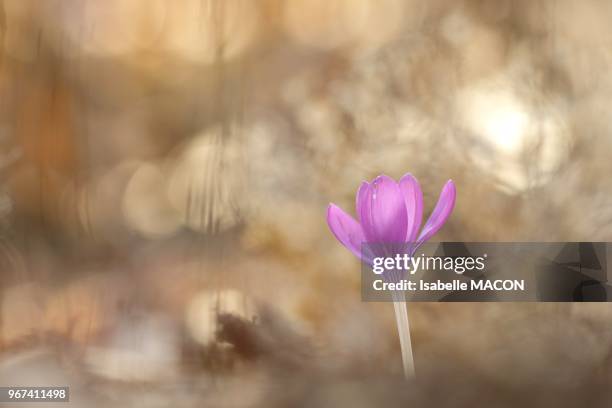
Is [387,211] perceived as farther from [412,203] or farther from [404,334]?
[404,334]

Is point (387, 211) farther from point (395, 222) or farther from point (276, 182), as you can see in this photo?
point (276, 182)

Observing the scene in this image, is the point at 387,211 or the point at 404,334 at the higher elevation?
the point at 387,211

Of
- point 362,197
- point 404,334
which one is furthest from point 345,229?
point 404,334

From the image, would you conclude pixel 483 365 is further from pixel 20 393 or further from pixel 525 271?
pixel 20 393

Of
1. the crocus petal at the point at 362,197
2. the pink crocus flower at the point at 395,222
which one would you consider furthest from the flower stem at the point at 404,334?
the crocus petal at the point at 362,197

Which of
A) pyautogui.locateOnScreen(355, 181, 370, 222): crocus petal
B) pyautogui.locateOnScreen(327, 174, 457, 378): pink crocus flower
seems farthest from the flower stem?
pyautogui.locateOnScreen(355, 181, 370, 222): crocus petal

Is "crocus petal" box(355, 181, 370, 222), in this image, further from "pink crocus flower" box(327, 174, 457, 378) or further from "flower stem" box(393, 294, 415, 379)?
"flower stem" box(393, 294, 415, 379)
